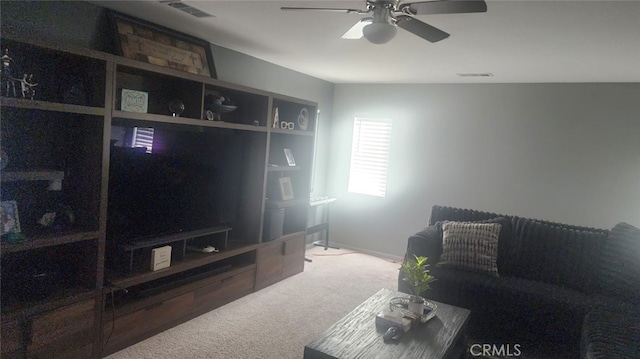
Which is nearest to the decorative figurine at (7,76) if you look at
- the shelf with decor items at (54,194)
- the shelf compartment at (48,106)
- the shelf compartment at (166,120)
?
the shelf with decor items at (54,194)

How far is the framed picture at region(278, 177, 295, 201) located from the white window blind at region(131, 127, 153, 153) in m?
1.52

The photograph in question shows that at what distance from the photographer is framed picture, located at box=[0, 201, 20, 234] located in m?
2.18

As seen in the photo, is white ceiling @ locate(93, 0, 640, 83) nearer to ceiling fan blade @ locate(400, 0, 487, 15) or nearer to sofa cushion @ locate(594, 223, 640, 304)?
ceiling fan blade @ locate(400, 0, 487, 15)

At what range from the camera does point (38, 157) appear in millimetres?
2520

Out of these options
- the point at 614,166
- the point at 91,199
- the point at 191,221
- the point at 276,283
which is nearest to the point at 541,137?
the point at 614,166

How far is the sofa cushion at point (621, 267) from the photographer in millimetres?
3047

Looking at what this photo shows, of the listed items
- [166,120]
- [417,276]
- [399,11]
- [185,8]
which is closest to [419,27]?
[399,11]

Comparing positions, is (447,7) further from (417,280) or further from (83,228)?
(83,228)

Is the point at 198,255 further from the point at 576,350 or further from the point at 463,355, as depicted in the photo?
the point at 576,350

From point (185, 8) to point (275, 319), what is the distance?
2.44 m

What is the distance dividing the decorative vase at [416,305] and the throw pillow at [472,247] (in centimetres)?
112

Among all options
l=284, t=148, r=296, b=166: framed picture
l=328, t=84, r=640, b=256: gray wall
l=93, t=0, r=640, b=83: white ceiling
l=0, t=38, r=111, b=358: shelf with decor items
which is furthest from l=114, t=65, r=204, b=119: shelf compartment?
l=328, t=84, r=640, b=256: gray wall

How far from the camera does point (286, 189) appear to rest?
14.3ft

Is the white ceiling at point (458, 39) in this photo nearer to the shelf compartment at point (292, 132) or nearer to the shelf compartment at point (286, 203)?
the shelf compartment at point (292, 132)
